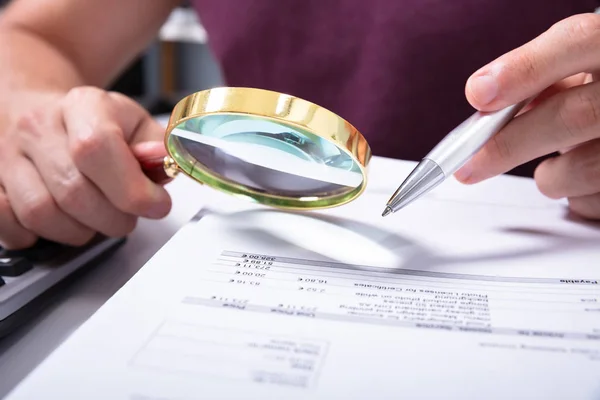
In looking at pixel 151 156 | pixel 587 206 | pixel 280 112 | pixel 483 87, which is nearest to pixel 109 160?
pixel 151 156

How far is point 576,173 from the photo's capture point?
465mm

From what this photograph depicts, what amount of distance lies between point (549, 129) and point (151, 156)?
1.01 feet

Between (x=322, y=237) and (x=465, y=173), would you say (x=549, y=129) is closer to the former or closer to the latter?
(x=465, y=173)

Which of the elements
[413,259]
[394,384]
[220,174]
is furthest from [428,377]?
[220,174]

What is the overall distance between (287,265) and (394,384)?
5.0 inches

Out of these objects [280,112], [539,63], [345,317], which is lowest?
[345,317]

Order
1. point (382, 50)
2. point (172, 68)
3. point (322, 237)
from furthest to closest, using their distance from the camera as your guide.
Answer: point (172, 68), point (382, 50), point (322, 237)

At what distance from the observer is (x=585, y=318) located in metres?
0.31

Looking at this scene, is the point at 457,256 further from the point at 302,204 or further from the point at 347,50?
the point at 347,50

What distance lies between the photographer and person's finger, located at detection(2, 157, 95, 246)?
0.46 m

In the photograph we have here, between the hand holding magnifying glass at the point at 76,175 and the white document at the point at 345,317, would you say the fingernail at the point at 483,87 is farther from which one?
the hand holding magnifying glass at the point at 76,175

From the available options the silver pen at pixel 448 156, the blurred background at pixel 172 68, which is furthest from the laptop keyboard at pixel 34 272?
the blurred background at pixel 172 68

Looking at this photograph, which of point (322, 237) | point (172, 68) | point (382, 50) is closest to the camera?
point (322, 237)

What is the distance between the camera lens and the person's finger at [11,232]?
0.46 m
